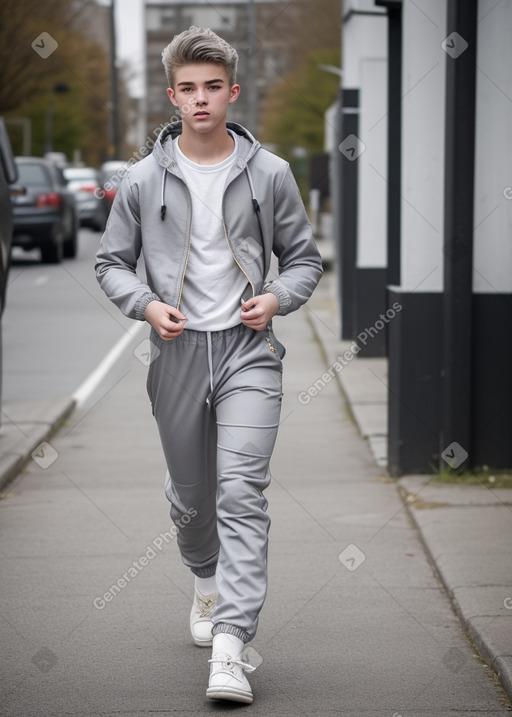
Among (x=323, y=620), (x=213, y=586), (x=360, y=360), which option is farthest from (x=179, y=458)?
(x=360, y=360)

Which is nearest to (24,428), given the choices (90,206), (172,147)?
(172,147)

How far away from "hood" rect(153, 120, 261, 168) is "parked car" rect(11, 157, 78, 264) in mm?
19870

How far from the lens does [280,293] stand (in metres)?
4.13

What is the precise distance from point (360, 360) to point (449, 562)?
6.78m

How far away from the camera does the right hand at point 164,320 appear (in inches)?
155

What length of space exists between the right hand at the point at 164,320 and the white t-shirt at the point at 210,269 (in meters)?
0.12

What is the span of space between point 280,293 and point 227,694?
1212mm

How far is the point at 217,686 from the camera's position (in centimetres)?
391

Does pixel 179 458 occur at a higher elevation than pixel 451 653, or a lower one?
higher

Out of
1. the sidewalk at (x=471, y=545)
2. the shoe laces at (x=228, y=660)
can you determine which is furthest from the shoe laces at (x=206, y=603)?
the sidewalk at (x=471, y=545)

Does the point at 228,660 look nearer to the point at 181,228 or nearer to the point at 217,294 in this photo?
the point at 217,294

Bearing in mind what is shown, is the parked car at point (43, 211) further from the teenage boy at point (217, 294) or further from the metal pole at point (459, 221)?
the teenage boy at point (217, 294)

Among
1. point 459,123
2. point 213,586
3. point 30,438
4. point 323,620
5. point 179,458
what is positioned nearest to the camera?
point 179,458

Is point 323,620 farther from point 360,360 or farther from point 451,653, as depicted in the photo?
point 360,360
